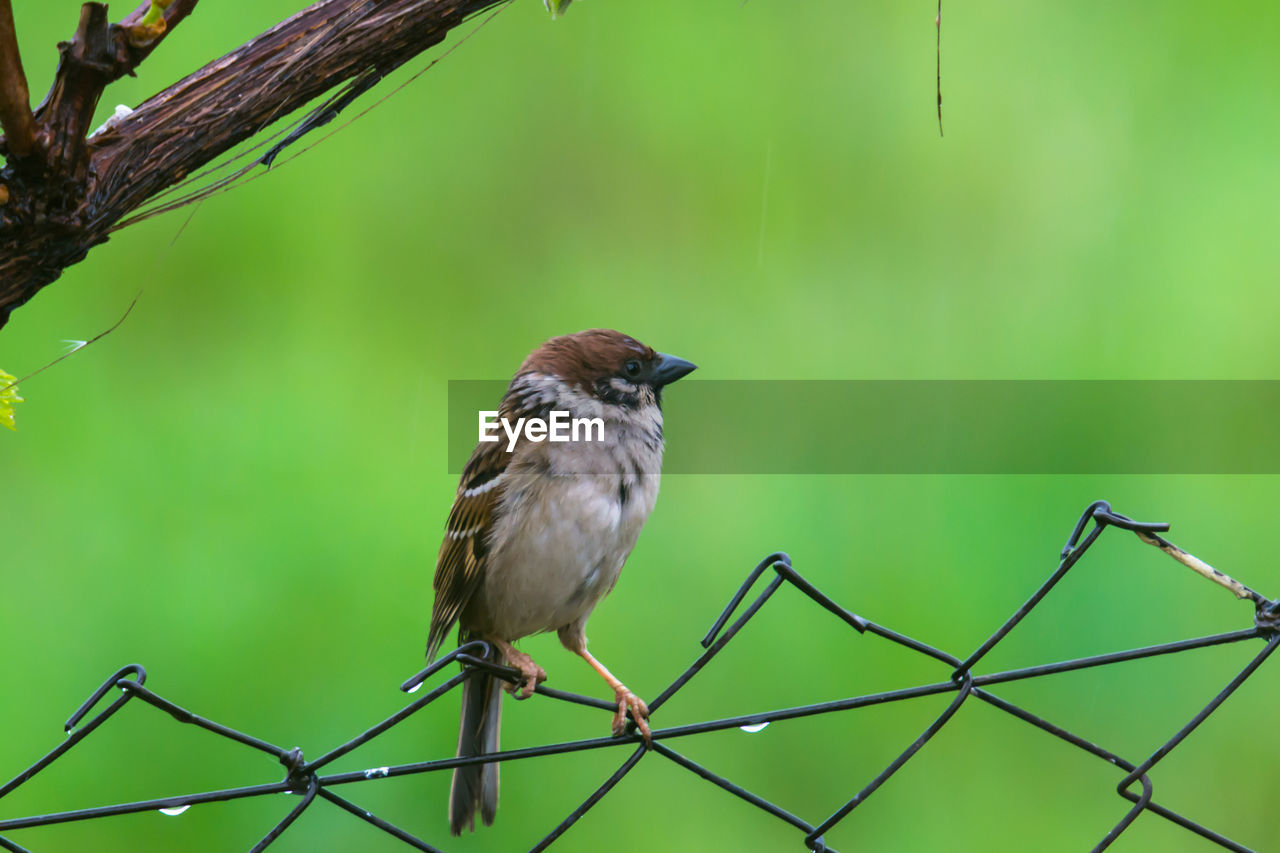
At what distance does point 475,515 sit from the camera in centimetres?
222

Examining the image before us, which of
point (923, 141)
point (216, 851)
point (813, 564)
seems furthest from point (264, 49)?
point (923, 141)

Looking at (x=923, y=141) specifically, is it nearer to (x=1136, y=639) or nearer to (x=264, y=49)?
(x=1136, y=639)

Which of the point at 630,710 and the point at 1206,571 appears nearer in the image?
the point at 1206,571

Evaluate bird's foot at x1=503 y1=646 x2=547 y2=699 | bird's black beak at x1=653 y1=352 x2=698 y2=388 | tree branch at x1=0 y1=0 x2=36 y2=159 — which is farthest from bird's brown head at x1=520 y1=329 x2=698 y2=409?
tree branch at x1=0 y1=0 x2=36 y2=159

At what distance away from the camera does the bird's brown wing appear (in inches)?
86.2

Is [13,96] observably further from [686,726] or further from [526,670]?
[526,670]

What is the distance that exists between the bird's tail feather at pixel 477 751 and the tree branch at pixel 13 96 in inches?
53.5

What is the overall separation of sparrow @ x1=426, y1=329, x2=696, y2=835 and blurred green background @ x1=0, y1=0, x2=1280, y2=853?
2.50 ft

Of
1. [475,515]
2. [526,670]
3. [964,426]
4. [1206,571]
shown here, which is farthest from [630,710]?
[964,426]

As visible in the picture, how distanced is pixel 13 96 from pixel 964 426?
10.6 ft

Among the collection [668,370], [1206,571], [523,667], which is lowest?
[523,667]

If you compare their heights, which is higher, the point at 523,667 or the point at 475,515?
the point at 475,515

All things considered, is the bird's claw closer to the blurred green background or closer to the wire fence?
the wire fence

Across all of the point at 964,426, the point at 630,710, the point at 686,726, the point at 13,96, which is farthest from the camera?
the point at 964,426
